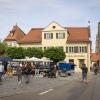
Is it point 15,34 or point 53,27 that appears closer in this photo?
point 53,27

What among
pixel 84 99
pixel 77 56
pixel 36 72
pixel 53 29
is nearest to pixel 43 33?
pixel 53 29

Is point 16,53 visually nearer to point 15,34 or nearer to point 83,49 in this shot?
point 83,49

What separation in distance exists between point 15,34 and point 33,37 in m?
7.28

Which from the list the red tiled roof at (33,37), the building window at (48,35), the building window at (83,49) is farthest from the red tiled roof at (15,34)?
the building window at (83,49)

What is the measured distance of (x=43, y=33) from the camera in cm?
10012

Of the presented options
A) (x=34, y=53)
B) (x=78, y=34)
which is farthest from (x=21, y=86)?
(x=78, y=34)

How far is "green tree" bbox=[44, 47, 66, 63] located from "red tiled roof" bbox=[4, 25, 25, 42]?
19.0m

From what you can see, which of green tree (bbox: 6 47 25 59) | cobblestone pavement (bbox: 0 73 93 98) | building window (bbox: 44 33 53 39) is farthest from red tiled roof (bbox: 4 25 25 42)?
cobblestone pavement (bbox: 0 73 93 98)

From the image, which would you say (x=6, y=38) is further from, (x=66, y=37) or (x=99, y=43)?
(x=99, y=43)

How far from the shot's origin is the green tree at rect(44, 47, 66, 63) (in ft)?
294

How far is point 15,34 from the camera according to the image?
110m

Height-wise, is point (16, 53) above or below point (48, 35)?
below

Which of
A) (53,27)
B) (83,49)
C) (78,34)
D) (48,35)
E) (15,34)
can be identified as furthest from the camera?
(15,34)

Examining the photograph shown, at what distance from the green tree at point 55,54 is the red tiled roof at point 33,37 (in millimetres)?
11241
